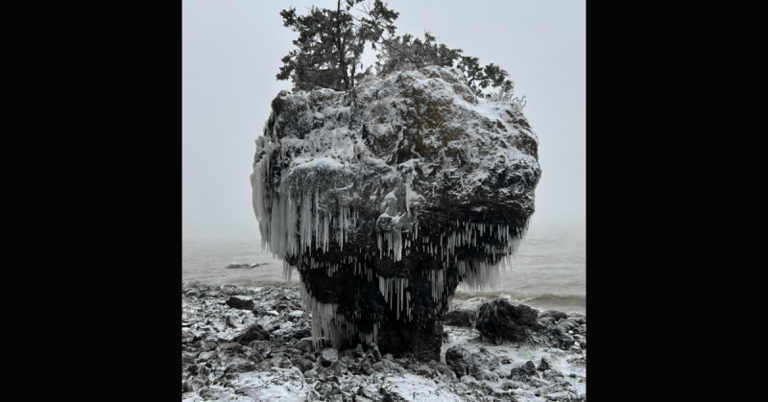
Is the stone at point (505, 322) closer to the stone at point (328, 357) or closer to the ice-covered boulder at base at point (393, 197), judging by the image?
the ice-covered boulder at base at point (393, 197)

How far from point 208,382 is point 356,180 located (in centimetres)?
360

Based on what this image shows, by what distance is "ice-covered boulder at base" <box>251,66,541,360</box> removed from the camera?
6566mm

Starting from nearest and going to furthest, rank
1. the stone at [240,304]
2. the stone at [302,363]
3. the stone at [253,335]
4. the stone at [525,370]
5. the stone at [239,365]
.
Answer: the stone at [239,365] → the stone at [302,363] → the stone at [525,370] → the stone at [253,335] → the stone at [240,304]

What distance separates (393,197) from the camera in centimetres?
665

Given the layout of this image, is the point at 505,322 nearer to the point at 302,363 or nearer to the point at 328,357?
the point at 328,357

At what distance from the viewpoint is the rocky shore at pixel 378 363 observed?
531cm

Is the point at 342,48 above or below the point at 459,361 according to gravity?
above

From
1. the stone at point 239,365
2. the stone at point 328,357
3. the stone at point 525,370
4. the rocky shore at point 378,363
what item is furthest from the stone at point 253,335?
the stone at point 525,370

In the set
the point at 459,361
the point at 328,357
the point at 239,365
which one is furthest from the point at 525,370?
the point at 239,365

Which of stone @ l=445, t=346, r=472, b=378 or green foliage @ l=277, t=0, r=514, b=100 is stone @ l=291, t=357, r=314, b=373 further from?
green foliage @ l=277, t=0, r=514, b=100

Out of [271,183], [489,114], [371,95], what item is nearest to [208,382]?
[271,183]

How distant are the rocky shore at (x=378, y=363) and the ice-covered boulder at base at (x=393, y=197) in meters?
0.71

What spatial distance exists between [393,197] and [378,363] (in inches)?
106

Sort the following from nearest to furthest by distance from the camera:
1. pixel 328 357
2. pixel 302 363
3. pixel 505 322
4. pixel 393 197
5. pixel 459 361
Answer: pixel 302 363 → pixel 393 197 → pixel 328 357 → pixel 459 361 → pixel 505 322
